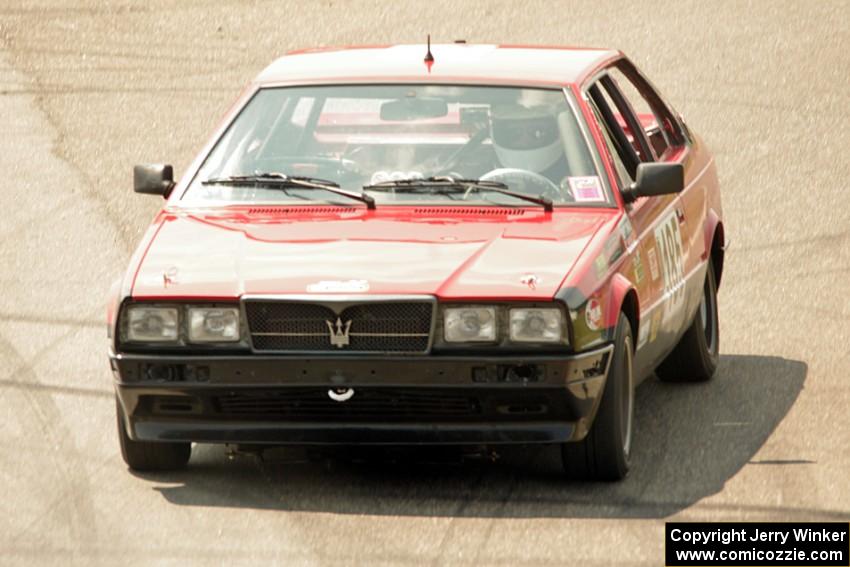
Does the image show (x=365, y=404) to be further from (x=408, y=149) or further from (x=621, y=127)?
(x=621, y=127)

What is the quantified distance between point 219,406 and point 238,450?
414 millimetres

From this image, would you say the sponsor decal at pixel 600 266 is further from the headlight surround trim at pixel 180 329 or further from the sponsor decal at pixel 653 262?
the headlight surround trim at pixel 180 329

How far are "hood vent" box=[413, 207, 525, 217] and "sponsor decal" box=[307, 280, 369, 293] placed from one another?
0.87m

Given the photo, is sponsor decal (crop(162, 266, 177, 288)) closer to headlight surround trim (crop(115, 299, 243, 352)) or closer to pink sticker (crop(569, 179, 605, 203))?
headlight surround trim (crop(115, 299, 243, 352))

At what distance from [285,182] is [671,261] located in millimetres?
1737

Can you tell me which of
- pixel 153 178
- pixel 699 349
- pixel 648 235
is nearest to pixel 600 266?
pixel 648 235

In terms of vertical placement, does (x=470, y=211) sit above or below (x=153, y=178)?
above

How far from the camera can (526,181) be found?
882 centimetres

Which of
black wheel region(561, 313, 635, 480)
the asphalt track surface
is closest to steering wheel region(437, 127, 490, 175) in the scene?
black wheel region(561, 313, 635, 480)

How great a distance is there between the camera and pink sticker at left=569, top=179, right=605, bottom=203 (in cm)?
877

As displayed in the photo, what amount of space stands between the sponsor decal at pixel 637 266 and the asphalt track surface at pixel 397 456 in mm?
701

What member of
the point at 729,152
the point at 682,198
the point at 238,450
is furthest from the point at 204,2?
the point at 238,450

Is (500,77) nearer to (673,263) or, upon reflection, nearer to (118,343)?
(673,263)

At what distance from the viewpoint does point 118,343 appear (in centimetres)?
796
